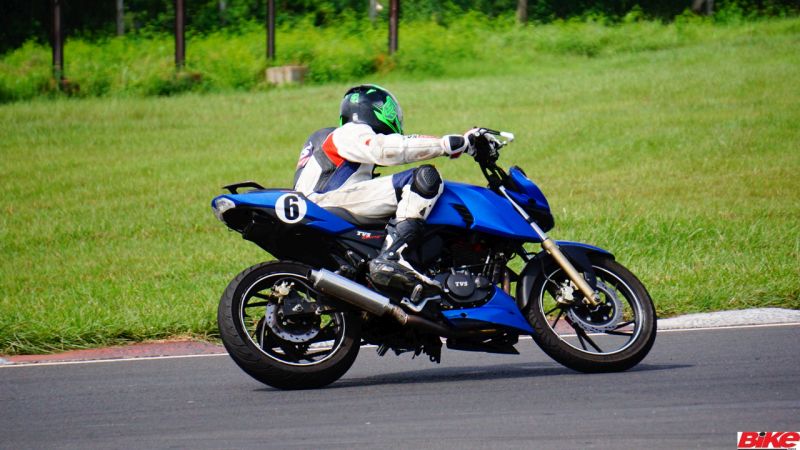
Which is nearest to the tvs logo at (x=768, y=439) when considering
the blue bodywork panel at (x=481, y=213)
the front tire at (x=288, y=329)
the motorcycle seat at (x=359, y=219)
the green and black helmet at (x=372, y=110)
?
the blue bodywork panel at (x=481, y=213)

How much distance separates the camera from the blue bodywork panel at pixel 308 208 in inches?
273

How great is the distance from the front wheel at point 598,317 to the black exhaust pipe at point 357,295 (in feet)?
2.62

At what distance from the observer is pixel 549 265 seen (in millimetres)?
7359

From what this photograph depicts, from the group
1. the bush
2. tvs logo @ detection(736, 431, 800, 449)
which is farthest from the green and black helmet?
the bush

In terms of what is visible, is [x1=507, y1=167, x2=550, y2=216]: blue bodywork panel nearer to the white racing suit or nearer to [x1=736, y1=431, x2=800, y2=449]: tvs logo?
the white racing suit

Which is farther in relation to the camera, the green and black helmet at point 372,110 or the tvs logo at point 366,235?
the green and black helmet at point 372,110

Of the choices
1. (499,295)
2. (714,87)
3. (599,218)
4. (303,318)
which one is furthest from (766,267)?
(714,87)

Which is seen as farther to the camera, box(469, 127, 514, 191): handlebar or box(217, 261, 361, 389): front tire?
box(469, 127, 514, 191): handlebar

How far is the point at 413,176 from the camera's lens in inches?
279

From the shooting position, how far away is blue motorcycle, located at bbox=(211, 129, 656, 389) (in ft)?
22.7

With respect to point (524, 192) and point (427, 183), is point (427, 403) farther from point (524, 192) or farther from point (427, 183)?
point (524, 192)

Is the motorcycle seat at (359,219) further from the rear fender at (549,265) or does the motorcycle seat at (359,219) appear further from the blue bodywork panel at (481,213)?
the rear fender at (549,265)

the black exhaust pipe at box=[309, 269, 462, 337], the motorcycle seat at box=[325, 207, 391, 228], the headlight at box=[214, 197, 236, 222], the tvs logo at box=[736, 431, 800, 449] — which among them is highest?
the headlight at box=[214, 197, 236, 222]

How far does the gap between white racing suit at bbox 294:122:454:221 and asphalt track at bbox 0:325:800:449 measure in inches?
40.9
